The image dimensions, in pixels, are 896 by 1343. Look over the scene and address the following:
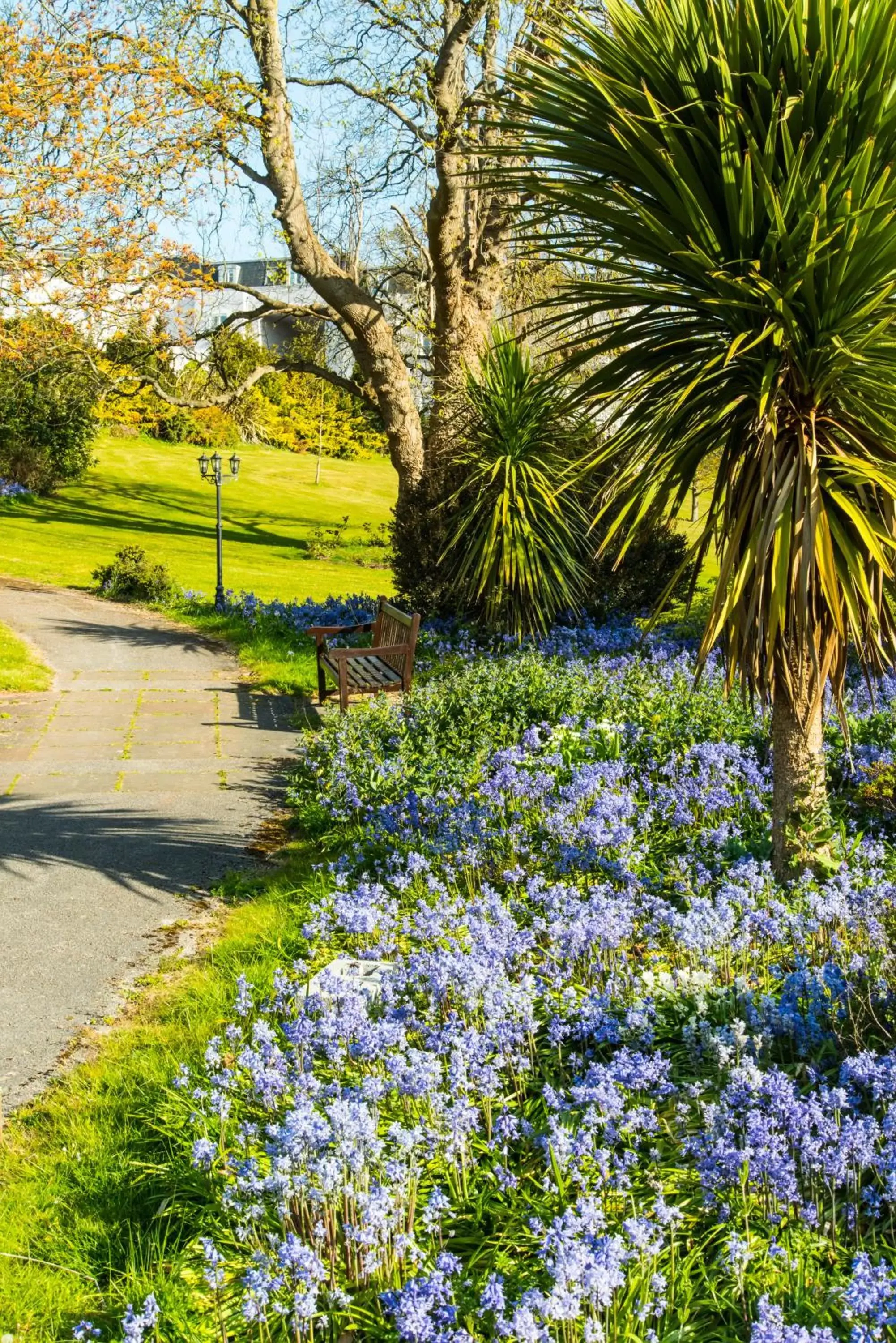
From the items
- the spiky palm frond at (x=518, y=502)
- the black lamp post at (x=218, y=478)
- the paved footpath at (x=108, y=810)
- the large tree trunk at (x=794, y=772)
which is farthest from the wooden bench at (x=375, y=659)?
the black lamp post at (x=218, y=478)

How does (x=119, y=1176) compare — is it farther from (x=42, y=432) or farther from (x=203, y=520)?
(x=42, y=432)

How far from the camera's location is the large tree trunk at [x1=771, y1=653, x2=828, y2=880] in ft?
15.1

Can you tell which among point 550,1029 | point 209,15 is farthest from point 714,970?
point 209,15

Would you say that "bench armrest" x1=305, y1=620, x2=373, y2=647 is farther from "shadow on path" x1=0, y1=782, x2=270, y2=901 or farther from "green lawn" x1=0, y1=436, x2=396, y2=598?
"green lawn" x1=0, y1=436, x2=396, y2=598

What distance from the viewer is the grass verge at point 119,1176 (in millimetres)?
2801

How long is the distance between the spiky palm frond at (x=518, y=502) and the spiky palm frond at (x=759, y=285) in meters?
4.83

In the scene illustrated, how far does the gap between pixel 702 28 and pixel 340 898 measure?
377 centimetres

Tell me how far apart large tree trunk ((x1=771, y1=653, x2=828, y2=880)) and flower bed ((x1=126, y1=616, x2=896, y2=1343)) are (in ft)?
0.59

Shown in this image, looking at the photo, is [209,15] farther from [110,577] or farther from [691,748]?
[691,748]

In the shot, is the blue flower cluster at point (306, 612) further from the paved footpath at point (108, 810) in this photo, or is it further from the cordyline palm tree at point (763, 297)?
the cordyline palm tree at point (763, 297)

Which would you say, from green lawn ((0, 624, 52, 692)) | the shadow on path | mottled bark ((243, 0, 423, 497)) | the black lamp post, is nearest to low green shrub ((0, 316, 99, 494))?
the black lamp post

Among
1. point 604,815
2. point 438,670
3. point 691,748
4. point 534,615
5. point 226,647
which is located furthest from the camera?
point 226,647

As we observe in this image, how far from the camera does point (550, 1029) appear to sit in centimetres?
325

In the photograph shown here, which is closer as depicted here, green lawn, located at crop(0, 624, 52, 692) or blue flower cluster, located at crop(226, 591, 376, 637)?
green lawn, located at crop(0, 624, 52, 692)
